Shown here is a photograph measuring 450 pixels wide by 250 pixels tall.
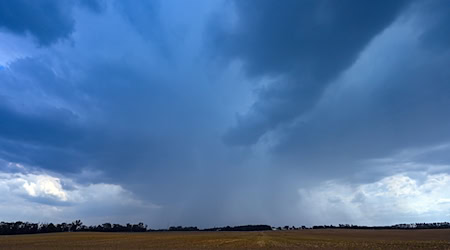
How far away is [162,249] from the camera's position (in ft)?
174

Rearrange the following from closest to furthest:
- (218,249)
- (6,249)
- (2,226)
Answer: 1. (218,249)
2. (6,249)
3. (2,226)

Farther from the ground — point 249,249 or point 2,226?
point 2,226

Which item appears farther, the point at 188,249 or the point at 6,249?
the point at 6,249

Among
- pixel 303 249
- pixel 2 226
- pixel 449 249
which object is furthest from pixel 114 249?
pixel 2 226

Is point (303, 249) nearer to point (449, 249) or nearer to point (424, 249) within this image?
point (424, 249)

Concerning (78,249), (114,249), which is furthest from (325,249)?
(78,249)

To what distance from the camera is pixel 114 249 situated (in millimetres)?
54469

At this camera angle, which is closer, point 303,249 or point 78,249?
point 303,249

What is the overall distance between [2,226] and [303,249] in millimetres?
212533

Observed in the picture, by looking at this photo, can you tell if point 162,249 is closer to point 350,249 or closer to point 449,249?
point 350,249

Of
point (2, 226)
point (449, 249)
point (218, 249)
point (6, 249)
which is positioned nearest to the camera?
point (449, 249)

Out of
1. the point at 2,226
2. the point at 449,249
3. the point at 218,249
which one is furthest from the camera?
the point at 2,226

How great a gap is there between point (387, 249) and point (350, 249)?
5.52 m

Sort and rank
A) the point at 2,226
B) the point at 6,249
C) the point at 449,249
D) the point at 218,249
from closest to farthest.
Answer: the point at 449,249
the point at 218,249
the point at 6,249
the point at 2,226
